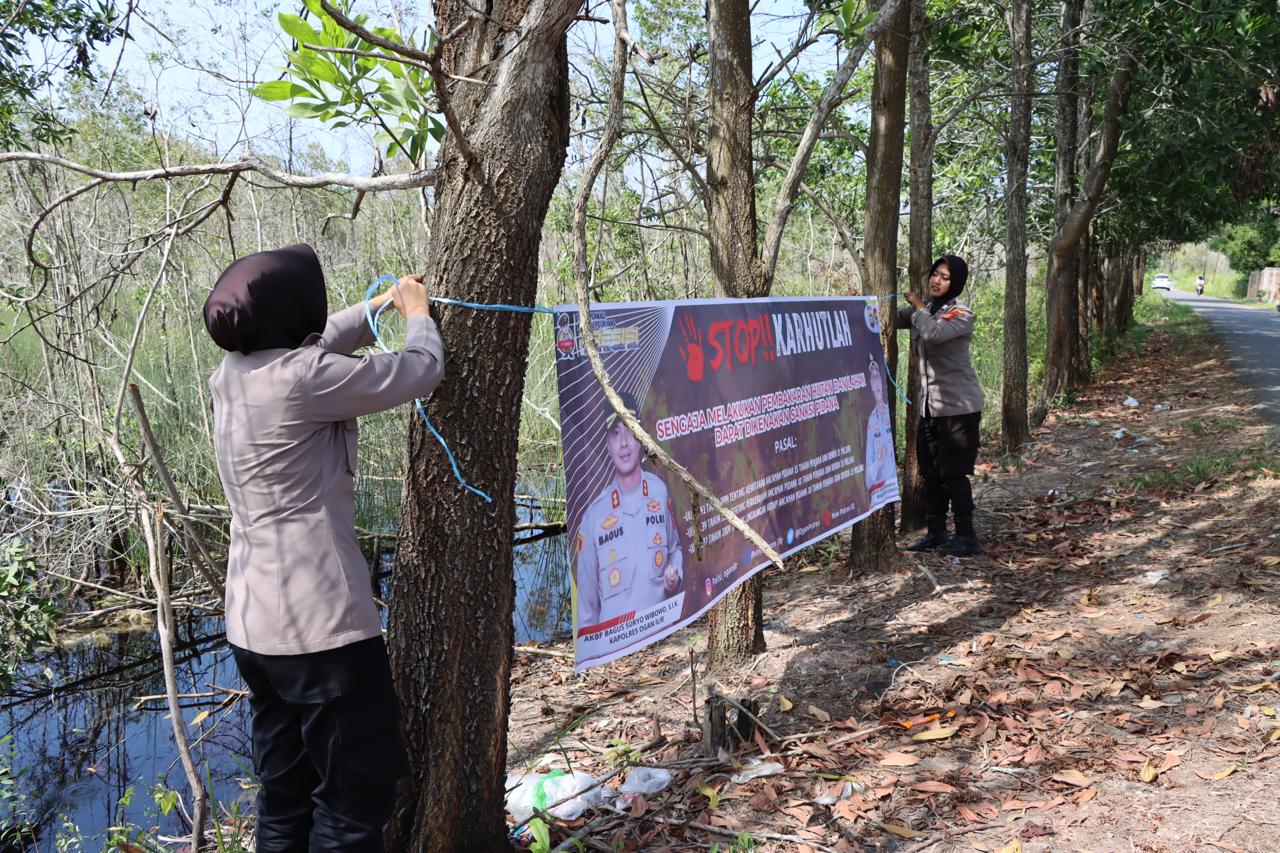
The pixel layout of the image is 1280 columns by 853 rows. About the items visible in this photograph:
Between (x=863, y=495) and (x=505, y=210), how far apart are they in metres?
2.79

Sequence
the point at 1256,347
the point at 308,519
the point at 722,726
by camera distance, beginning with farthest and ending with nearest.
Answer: the point at 1256,347
the point at 722,726
the point at 308,519

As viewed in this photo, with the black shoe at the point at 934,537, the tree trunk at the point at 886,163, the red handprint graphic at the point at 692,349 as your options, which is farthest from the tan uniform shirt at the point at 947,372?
the red handprint graphic at the point at 692,349

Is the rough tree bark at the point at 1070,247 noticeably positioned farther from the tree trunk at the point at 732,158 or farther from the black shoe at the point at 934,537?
the tree trunk at the point at 732,158

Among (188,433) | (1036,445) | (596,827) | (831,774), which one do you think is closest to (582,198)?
(596,827)

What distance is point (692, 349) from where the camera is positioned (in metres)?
3.26

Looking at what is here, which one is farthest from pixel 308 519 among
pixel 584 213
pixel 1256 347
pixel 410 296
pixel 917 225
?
pixel 1256 347

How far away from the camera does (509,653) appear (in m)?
2.58

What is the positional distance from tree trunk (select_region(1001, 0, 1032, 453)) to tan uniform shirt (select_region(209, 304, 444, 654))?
7.70 meters

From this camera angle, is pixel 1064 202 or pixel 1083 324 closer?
pixel 1064 202

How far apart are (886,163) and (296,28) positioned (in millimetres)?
3681

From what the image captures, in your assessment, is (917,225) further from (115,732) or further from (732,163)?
(115,732)

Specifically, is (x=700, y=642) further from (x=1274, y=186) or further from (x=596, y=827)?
(x=1274, y=186)

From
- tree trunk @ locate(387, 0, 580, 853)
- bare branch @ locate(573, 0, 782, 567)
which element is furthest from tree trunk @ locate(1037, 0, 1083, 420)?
bare branch @ locate(573, 0, 782, 567)

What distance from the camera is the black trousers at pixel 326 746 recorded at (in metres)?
2.13
